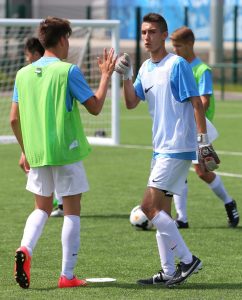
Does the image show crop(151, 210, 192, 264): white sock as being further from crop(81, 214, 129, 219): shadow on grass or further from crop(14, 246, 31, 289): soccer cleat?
crop(81, 214, 129, 219): shadow on grass

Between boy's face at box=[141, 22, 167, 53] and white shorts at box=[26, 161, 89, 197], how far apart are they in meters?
1.04

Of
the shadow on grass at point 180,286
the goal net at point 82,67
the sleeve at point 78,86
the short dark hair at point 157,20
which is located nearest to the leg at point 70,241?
the shadow on grass at point 180,286

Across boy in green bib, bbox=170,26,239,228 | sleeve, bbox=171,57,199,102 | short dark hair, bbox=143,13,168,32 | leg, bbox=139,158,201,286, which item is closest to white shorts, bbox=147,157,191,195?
leg, bbox=139,158,201,286

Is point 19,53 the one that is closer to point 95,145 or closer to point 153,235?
point 95,145

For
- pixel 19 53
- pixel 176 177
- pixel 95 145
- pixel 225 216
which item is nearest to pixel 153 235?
pixel 225 216

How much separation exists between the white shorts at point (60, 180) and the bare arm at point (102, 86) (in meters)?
0.42

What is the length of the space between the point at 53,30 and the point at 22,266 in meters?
1.67

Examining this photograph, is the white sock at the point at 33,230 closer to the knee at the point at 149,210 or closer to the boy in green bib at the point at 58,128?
the boy in green bib at the point at 58,128

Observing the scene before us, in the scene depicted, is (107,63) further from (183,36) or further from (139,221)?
(139,221)

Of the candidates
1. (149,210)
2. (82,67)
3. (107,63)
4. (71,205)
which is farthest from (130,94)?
(82,67)

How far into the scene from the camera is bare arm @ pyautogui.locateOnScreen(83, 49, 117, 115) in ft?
24.4

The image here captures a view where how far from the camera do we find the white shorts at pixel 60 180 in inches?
295

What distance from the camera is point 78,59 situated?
2011cm

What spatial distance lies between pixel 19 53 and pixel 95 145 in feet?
15.7
